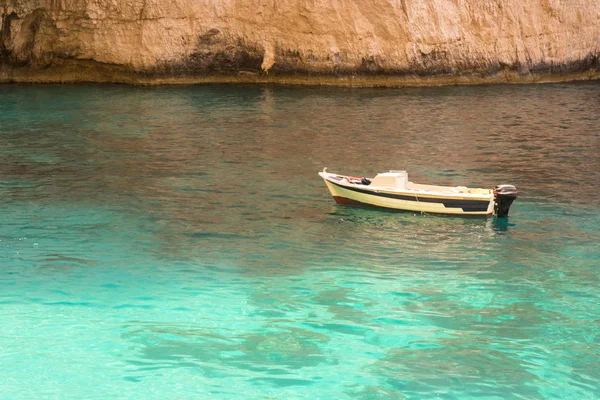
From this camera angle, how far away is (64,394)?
12656 mm

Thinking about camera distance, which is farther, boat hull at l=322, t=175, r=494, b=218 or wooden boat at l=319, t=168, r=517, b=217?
boat hull at l=322, t=175, r=494, b=218

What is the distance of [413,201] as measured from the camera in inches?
882

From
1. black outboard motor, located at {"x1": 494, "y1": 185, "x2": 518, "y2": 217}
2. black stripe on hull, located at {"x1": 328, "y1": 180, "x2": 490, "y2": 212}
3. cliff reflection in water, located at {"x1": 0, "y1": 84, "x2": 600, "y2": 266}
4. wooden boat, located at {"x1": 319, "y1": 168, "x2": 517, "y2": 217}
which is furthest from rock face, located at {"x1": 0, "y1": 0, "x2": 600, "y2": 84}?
black outboard motor, located at {"x1": 494, "y1": 185, "x2": 518, "y2": 217}

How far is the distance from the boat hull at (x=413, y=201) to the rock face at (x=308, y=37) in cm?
2357

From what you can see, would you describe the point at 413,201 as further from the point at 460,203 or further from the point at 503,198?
the point at 503,198

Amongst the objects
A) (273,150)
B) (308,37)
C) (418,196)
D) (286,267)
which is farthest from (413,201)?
(308,37)

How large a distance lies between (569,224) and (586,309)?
19.1ft

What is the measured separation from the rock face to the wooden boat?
23.4 meters

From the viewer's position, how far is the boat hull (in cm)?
2205

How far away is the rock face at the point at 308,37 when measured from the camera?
45.4 m

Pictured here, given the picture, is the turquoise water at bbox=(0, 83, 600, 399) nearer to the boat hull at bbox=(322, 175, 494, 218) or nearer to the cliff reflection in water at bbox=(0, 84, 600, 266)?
the cliff reflection in water at bbox=(0, 84, 600, 266)

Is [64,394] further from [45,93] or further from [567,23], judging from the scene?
[567,23]

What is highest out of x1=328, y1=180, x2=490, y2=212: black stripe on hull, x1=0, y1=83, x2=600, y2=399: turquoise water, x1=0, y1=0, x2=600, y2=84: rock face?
x1=0, y1=0, x2=600, y2=84: rock face

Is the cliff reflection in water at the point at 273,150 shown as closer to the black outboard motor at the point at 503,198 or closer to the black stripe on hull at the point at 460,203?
the black stripe on hull at the point at 460,203
